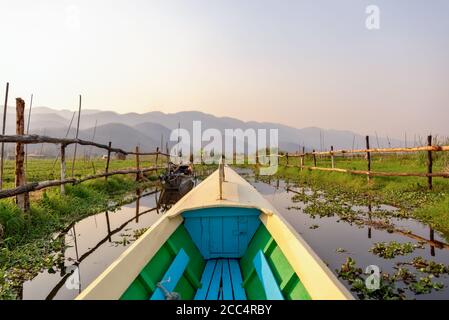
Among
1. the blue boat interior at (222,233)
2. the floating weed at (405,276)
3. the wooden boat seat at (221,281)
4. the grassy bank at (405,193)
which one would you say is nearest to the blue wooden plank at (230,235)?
the blue boat interior at (222,233)

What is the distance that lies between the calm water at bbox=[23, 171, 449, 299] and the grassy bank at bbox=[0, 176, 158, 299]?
0.23 m

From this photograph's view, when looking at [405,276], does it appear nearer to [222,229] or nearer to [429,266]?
[429,266]

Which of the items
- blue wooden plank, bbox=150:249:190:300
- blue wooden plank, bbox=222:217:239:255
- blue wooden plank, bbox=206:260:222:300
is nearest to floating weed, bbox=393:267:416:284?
blue wooden plank, bbox=222:217:239:255

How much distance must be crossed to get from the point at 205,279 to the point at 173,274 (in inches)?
36.0

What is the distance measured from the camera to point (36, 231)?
6961 millimetres

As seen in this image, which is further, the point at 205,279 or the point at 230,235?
the point at 230,235

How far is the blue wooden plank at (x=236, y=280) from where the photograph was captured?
393cm

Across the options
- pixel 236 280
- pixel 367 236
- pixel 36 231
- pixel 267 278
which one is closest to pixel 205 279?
pixel 236 280

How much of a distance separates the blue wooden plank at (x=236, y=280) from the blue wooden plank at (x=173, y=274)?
0.71 m

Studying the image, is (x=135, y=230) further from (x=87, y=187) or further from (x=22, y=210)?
(x=87, y=187)

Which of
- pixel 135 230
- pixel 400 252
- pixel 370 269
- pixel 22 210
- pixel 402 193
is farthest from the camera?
pixel 402 193
